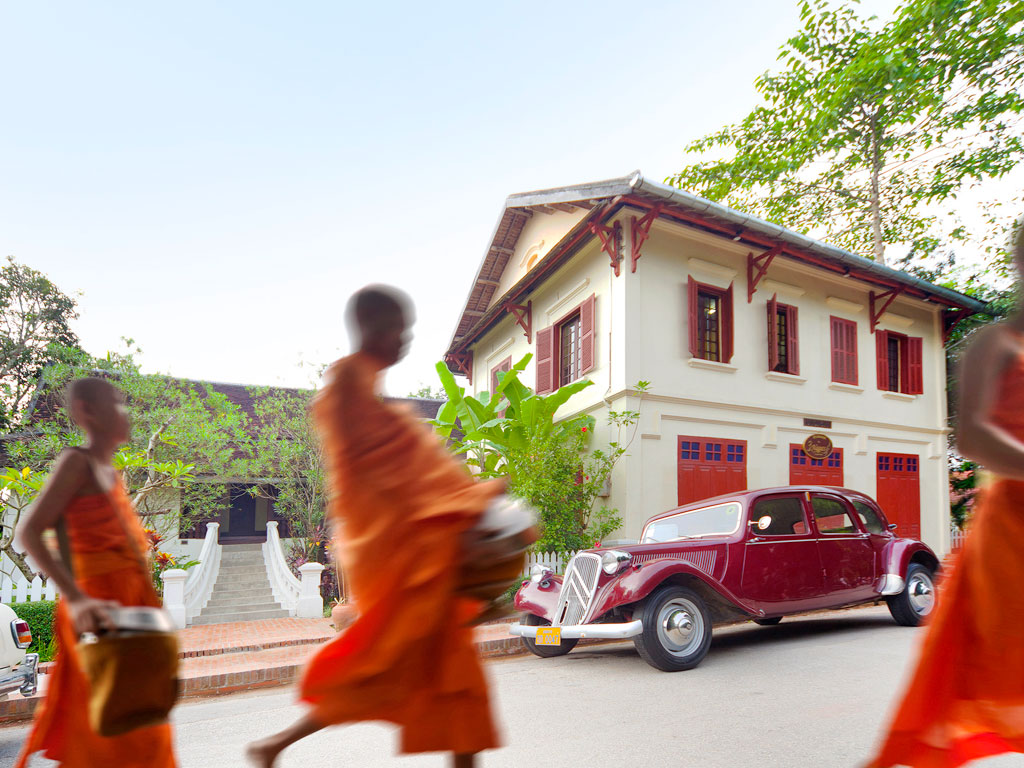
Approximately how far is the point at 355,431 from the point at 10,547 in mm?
11094

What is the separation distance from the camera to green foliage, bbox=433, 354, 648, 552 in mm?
11992

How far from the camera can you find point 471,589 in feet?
8.20

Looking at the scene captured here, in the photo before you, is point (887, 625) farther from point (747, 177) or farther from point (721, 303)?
point (747, 177)

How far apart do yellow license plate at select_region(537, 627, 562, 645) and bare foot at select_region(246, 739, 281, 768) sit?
484 centimetres

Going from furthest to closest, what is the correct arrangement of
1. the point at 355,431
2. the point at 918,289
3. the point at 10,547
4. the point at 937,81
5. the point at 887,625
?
the point at 937,81, the point at 918,289, the point at 10,547, the point at 887,625, the point at 355,431

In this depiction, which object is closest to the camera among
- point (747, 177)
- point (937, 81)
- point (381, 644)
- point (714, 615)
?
point (381, 644)

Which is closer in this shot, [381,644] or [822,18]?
[381,644]

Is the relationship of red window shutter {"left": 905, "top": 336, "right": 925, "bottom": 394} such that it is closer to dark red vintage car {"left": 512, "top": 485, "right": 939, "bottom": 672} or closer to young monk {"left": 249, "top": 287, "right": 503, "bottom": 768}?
dark red vintage car {"left": 512, "top": 485, "right": 939, "bottom": 672}

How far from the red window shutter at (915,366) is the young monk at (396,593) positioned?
17.6 meters

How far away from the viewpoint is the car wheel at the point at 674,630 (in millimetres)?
6414

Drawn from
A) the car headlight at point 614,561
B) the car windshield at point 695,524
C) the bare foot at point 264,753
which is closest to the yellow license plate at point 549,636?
the car headlight at point 614,561

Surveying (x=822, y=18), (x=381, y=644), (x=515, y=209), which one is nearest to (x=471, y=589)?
(x=381, y=644)

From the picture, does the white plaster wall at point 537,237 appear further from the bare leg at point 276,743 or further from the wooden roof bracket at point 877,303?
the bare leg at point 276,743

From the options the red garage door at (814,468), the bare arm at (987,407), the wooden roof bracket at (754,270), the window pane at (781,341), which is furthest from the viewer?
the window pane at (781,341)
